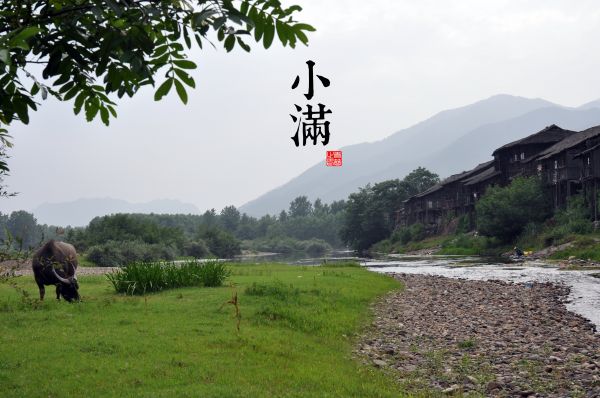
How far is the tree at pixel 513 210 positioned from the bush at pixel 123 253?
3506cm

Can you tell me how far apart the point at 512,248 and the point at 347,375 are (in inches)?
2074

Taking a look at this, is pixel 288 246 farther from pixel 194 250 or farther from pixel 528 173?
pixel 528 173

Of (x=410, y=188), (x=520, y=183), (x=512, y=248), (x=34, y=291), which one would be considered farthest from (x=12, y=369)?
(x=410, y=188)

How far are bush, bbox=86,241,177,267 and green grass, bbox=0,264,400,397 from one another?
41.3m

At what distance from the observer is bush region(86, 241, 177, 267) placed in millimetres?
60156

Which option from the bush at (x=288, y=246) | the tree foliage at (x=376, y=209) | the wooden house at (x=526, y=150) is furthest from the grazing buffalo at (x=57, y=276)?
the bush at (x=288, y=246)

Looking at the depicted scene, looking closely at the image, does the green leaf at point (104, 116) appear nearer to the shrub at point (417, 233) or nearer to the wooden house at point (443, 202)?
the wooden house at point (443, 202)

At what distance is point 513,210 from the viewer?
2313 inches

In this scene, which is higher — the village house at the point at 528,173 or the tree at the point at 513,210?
the village house at the point at 528,173

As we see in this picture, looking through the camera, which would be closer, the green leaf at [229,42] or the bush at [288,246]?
the green leaf at [229,42]

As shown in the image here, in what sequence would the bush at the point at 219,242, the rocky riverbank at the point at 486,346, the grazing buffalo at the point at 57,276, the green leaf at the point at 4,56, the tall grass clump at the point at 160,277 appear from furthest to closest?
the bush at the point at 219,242
the tall grass clump at the point at 160,277
the grazing buffalo at the point at 57,276
the rocky riverbank at the point at 486,346
the green leaf at the point at 4,56

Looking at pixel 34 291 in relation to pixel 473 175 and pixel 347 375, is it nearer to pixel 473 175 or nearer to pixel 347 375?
pixel 347 375

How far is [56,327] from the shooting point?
1259cm

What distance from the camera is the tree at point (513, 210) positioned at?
5903 cm
